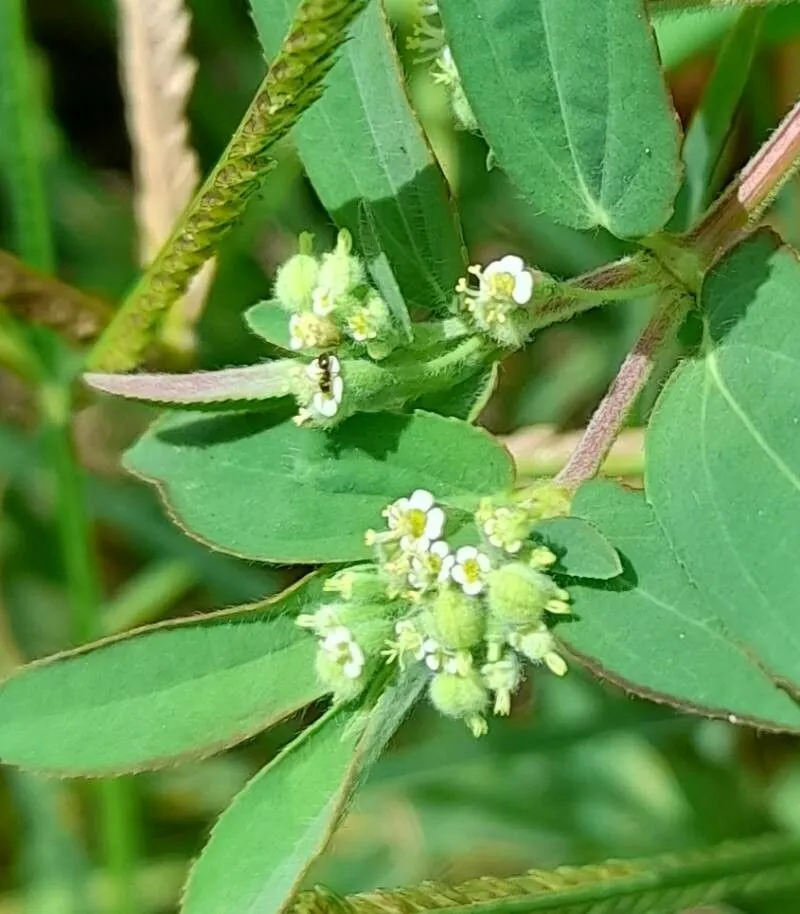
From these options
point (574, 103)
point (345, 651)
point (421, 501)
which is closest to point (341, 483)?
point (421, 501)

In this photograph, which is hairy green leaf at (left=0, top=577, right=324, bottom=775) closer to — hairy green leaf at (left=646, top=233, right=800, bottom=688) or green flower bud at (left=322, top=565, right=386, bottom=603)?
green flower bud at (left=322, top=565, right=386, bottom=603)

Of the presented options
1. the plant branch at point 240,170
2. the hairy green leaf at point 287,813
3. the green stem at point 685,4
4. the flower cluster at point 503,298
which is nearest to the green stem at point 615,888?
the hairy green leaf at point 287,813

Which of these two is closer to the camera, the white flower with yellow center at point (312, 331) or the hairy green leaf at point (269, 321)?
the white flower with yellow center at point (312, 331)

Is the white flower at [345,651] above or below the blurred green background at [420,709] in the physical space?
above

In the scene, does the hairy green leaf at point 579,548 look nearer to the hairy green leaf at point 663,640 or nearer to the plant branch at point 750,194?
the hairy green leaf at point 663,640

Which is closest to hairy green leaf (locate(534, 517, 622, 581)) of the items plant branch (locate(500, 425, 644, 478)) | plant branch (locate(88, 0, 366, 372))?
plant branch (locate(88, 0, 366, 372))

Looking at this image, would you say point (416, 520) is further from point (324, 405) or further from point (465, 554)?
point (324, 405)

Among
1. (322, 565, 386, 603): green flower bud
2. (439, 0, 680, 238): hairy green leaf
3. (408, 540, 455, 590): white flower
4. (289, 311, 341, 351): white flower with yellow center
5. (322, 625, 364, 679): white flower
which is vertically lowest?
(322, 625, 364, 679): white flower
